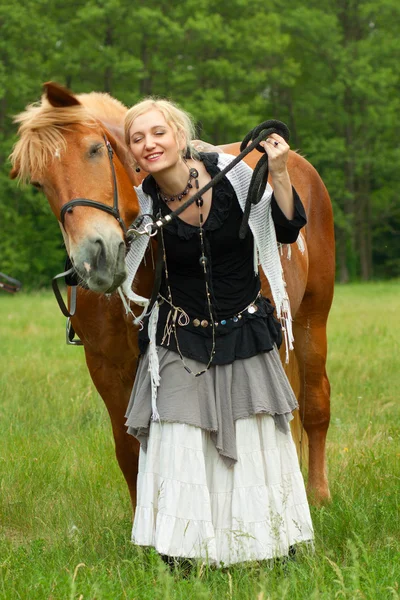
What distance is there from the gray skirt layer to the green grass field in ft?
1.67

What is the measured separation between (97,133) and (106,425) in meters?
2.99

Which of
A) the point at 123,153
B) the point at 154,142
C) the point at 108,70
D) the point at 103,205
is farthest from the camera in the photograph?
the point at 108,70

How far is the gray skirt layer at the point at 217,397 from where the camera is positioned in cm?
315

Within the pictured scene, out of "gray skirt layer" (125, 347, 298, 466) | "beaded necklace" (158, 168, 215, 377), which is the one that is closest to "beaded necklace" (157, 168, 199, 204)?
"beaded necklace" (158, 168, 215, 377)

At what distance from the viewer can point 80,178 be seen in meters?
3.03

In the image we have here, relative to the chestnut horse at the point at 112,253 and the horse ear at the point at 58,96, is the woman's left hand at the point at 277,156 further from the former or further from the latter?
the horse ear at the point at 58,96

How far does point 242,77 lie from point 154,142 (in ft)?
92.1

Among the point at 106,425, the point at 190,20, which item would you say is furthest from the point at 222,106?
the point at 106,425

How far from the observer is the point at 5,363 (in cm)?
798

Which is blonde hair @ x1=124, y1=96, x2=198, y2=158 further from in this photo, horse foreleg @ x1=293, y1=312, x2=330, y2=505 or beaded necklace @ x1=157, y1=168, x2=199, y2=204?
horse foreleg @ x1=293, y1=312, x2=330, y2=505

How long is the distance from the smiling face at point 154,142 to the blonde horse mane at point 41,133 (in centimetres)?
20

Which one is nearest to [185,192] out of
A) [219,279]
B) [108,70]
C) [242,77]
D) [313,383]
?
[219,279]

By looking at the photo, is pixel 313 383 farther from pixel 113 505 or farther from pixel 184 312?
pixel 184 312

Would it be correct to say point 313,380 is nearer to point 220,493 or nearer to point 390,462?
point 390,462
